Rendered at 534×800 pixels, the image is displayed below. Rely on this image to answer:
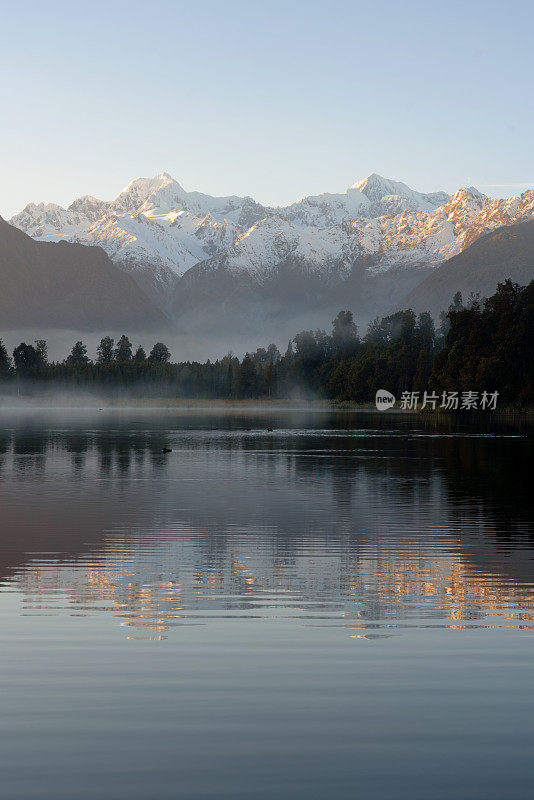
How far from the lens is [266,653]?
21.5 meters

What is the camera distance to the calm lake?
48.5 ft

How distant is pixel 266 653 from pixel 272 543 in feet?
59.8

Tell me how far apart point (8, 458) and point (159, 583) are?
6785 cm

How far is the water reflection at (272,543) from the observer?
1049 inches

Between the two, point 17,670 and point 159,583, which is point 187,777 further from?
point 159,583

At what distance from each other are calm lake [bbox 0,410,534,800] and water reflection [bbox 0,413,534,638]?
13cm

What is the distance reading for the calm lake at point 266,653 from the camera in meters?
14.8

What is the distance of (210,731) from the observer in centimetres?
1644

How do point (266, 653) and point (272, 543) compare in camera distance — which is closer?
point (266, 653)

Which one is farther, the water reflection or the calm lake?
the water reflection

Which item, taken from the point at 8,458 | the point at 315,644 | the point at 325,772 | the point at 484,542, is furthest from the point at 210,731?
the point at 8,458

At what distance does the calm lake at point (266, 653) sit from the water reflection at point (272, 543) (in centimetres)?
13

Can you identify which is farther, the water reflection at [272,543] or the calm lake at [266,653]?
the water reflection at [272,543]

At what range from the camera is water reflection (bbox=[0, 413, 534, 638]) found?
26641mm
